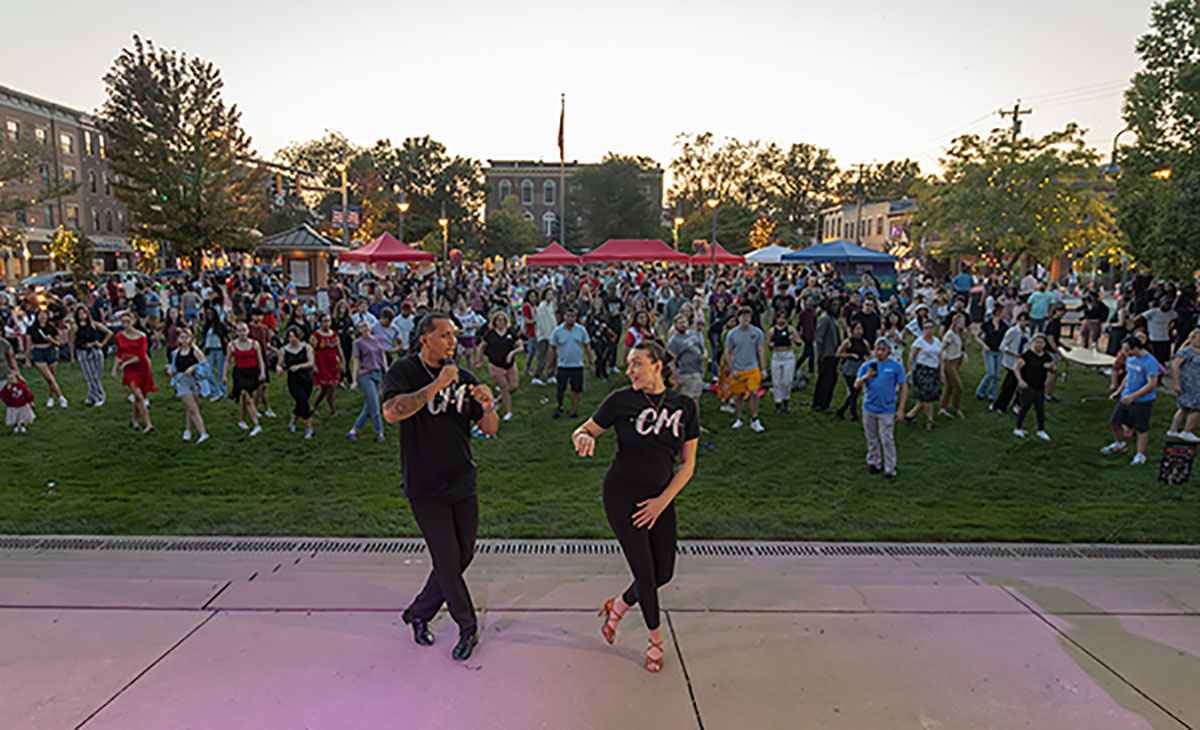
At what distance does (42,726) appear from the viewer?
3412 mm

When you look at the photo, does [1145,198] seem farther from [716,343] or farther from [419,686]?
[419,686]

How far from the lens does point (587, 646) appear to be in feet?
13.9

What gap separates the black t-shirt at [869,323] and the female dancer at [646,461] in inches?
292

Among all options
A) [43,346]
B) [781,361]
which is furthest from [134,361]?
[781,361]

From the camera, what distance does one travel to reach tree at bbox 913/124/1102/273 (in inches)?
1016

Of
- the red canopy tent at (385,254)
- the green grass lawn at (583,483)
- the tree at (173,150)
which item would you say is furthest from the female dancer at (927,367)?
the tree at (173,150)

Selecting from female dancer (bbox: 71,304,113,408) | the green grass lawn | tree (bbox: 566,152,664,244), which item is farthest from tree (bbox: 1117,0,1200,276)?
tree (bbox: 566,152,664,244)

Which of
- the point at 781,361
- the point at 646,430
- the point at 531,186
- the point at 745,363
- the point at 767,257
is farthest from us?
the point at 531,186

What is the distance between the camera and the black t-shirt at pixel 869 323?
1052 centimetres

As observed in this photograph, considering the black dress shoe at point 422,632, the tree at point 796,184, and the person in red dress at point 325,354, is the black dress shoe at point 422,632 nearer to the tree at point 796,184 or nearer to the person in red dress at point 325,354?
the person in red dress at point 325,354

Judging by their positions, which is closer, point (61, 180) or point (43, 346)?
point (43, 346)

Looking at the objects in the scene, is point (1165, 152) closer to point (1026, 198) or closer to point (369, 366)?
point (1026, 198)

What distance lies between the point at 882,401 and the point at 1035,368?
3070 mm

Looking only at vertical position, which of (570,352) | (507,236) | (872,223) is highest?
(872,223)
